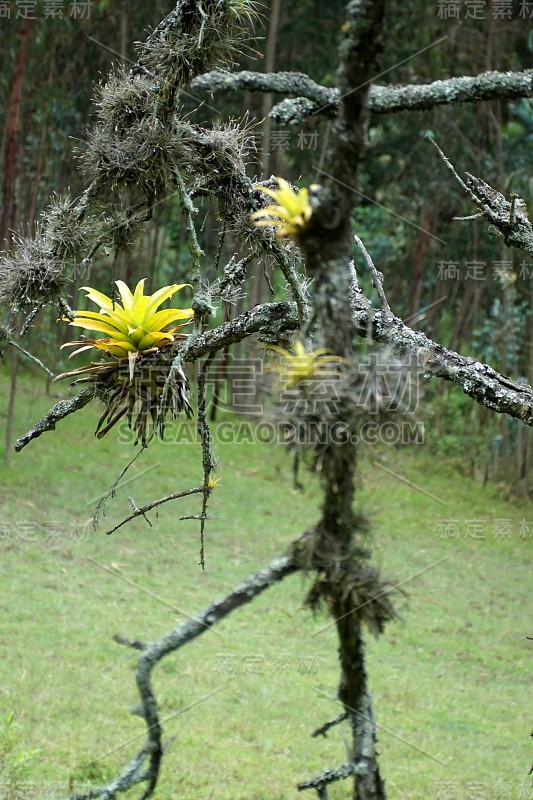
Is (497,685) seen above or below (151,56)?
below

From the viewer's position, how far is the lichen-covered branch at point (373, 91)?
95cm

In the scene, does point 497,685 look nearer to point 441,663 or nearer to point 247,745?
point 441,663

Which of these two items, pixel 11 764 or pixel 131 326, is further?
pixel 11 764

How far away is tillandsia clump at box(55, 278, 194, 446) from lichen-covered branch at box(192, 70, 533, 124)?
0.56m

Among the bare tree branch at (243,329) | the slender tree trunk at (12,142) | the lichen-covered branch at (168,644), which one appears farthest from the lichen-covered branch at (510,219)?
the slender tree trunk at (12,142)

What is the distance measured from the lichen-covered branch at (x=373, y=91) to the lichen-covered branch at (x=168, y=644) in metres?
0.49

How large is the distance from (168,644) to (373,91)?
676 millimetres

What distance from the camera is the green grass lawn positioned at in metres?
3.00

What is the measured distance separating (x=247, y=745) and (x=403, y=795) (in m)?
0.56

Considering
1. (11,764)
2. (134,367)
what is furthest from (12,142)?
(134,367)

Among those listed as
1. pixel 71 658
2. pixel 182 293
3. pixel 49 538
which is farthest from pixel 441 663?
pixel 182 293

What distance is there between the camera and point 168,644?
99cm

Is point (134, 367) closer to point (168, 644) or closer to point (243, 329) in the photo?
point (243, 329)

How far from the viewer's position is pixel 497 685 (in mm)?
3926
